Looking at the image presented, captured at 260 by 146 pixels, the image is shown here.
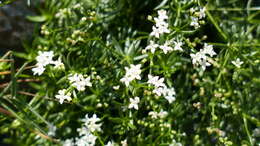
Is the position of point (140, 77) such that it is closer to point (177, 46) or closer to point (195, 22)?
point (177, 46)

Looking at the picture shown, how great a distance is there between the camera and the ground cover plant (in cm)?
192

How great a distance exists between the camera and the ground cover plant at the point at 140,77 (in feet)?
6.29

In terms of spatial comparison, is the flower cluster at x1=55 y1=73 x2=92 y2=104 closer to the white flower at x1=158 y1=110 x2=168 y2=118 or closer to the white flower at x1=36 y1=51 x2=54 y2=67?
the white flower at x1=36 y1=51 x2=54 y2=67

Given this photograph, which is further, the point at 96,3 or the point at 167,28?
the point at 96,3

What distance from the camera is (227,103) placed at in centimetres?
220

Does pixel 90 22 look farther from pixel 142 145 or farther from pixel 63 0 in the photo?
pixel 142 145

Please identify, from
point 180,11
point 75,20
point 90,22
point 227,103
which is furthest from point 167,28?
point 75,20

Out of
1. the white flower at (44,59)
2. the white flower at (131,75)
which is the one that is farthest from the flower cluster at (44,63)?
the white flower at (131,75)

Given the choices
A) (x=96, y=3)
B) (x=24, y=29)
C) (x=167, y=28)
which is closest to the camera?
(x=167, y=28)

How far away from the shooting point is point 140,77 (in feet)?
5.95

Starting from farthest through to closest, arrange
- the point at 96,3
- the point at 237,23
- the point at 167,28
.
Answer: the point at 237,23
the point at 96,3
the point at 167,28

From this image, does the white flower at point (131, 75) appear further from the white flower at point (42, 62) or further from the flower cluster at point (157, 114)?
the white flower at point (42, 62)

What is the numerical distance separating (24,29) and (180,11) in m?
1.40

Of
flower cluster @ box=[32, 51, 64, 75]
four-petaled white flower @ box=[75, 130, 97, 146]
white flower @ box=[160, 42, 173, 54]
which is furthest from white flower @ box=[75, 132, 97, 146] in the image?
white flower @ box=[160, 42, 173, 54]
